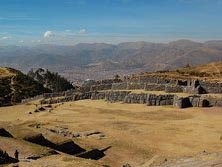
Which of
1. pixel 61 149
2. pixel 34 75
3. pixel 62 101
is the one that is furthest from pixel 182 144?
pixel 34 75

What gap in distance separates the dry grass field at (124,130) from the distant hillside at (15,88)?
461 inches

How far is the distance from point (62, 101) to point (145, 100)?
17.3 metres

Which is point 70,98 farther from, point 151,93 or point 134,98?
point 151,93

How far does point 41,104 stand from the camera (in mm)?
81500

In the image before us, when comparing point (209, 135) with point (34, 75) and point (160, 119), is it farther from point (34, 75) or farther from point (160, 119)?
point (34, 75)

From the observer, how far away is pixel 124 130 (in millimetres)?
53562

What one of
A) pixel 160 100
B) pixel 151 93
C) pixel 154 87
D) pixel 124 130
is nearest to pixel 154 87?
pixel 154 87

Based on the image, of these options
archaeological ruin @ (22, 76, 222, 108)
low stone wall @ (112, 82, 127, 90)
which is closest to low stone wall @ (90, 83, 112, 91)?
archaeological ruin @ (22, 76, 222, 108)

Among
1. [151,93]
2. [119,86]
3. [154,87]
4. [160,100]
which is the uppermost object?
[154,87]

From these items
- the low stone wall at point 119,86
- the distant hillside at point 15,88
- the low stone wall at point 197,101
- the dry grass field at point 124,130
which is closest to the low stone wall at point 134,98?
the dry grass field at point 124,130

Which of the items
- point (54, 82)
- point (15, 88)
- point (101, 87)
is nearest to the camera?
point (101, 87)

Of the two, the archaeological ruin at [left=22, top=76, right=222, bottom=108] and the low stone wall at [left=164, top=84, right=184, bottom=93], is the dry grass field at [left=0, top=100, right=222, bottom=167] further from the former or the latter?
the low stone wall at [left=164, top=84, right=184, bottom=93]

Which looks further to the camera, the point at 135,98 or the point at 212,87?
the point at 135,98

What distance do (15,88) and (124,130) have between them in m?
49.0
